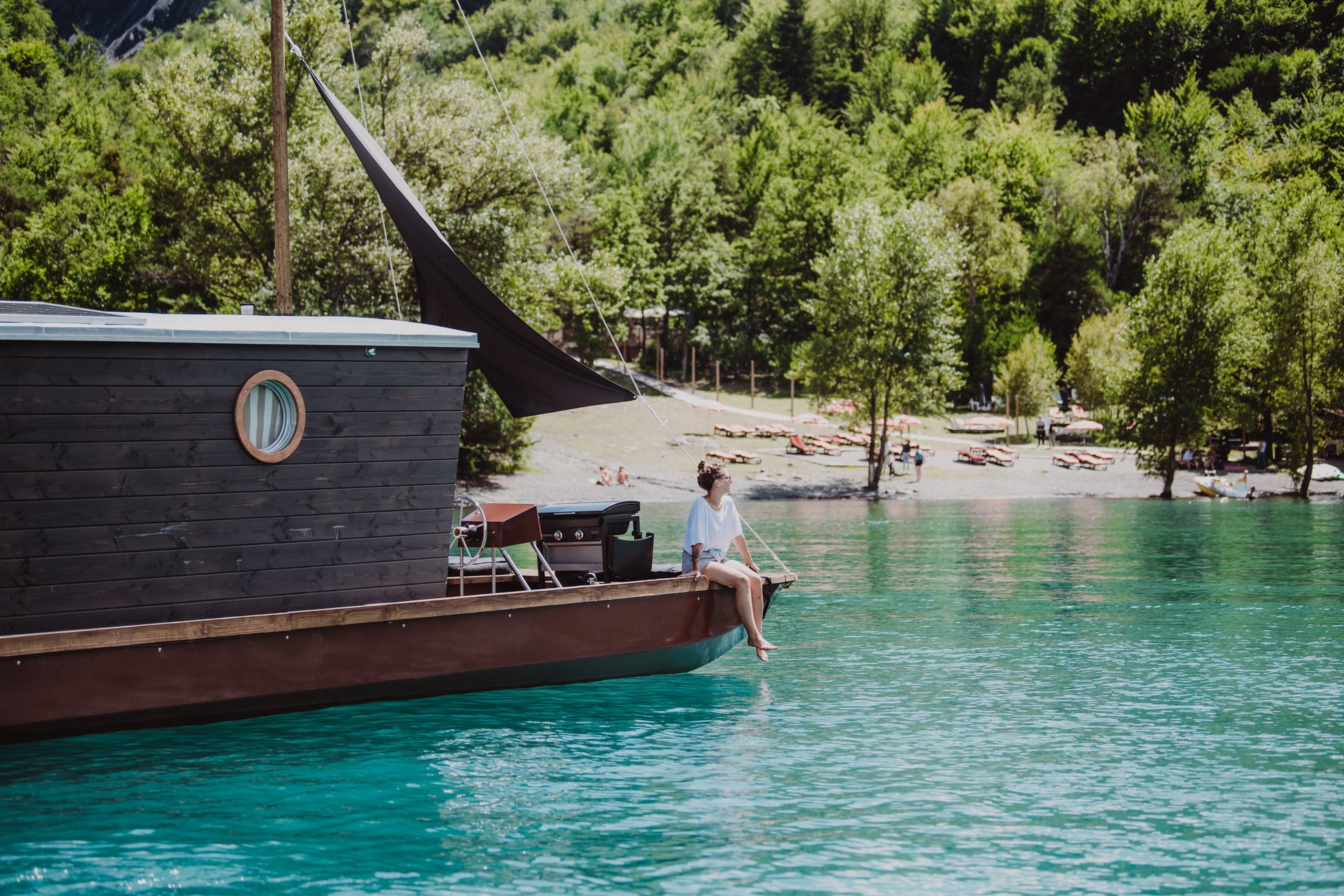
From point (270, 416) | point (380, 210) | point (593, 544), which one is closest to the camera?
point (270, 416)

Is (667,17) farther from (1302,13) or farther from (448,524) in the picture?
(448,524)

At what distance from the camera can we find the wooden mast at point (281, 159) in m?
16.3

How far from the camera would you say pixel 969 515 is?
37656 mm

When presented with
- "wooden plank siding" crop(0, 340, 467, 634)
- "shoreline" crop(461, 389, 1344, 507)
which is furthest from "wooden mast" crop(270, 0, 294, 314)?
"shoreline" crop(461, 389, 1344, 507)

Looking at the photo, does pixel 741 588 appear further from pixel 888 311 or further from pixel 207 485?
pixel 888 311

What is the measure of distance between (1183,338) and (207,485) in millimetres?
43752

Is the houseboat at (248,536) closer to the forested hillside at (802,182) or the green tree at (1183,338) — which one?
the forested hillside at (802,182)

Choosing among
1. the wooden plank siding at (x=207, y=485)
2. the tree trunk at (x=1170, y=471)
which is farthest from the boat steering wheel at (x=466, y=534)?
the tree trunk at (x=1170, y=471)

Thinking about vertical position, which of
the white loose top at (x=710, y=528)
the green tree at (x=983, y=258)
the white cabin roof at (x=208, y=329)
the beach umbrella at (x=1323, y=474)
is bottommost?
the beach umbrella at (x=1323, y=474)

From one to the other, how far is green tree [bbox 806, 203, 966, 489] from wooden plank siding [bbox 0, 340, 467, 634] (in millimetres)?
36471

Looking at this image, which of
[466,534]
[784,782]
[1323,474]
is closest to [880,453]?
[1323,474]

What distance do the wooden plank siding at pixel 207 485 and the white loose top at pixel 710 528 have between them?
2.76 meters

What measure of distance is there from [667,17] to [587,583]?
168 meters

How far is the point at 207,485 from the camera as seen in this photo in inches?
411
